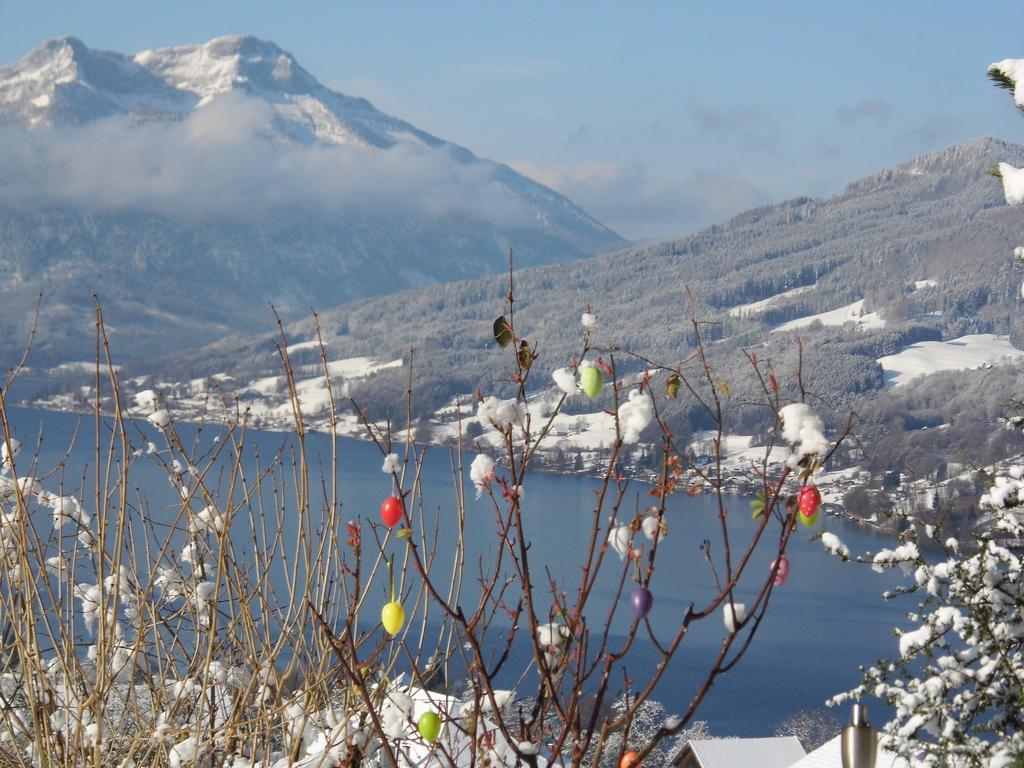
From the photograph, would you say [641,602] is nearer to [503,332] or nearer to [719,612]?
[503,332]

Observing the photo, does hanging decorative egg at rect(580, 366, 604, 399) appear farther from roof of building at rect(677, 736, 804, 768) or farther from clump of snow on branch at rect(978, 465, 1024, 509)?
roof of building at rect(677, 736, 804, 768)

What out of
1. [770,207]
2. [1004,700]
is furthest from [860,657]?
[770,207]

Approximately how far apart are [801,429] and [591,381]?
28 centimetres

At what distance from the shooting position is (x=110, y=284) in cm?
17638

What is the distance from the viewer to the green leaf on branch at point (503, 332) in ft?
4.27

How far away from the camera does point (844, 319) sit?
363 ft

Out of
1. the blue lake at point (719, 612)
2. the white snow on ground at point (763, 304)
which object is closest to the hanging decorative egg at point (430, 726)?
the blue lake at point (719, 612)

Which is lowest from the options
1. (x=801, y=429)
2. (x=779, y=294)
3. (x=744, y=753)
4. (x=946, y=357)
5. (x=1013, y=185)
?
(x=744, y=753)

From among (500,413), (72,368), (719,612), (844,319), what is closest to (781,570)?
(500,413)

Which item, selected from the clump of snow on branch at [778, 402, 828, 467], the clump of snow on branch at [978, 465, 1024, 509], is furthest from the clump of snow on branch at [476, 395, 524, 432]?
the clump of snow on branch at [978, 465, 1024, 509]

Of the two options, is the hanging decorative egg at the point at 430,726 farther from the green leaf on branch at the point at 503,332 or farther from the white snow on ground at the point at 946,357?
the white snow on ground at the point at 946,357

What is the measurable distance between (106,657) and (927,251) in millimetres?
133037

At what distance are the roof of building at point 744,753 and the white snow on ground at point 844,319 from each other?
92.0m

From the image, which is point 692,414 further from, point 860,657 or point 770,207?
point 770,207
